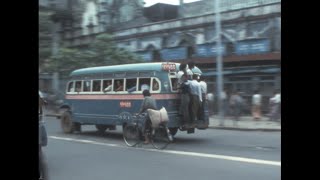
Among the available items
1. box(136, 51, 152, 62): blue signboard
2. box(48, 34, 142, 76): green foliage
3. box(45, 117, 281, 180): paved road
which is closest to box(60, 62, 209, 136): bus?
box(45, 117, 281, 180): paved road

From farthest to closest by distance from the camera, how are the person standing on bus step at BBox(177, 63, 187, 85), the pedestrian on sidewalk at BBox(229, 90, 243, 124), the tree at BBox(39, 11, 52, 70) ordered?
1. the tree at BBox(39, 11, 52, 70)
2. the pedestrian on sidewalk at BBox(229, 90, 243, 124)
3. the person standing on bus step at BBox(177, 63, 187, 85)

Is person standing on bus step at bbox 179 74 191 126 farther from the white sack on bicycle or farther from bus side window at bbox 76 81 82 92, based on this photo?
bus side window at bbox 76 81 82 92

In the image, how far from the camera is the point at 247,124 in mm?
18875

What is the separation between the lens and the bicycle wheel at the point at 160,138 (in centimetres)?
1197

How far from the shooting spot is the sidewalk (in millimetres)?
17406

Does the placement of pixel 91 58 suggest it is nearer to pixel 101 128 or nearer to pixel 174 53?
pixel 174 53

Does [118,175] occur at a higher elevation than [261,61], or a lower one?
lower

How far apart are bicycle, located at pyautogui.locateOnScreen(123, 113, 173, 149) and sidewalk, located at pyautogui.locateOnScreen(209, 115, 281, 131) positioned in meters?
5.80

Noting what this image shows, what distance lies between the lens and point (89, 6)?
1298 inches

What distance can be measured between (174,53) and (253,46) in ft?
17.7

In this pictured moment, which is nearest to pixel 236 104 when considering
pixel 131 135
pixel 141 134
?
pixel 131 135
